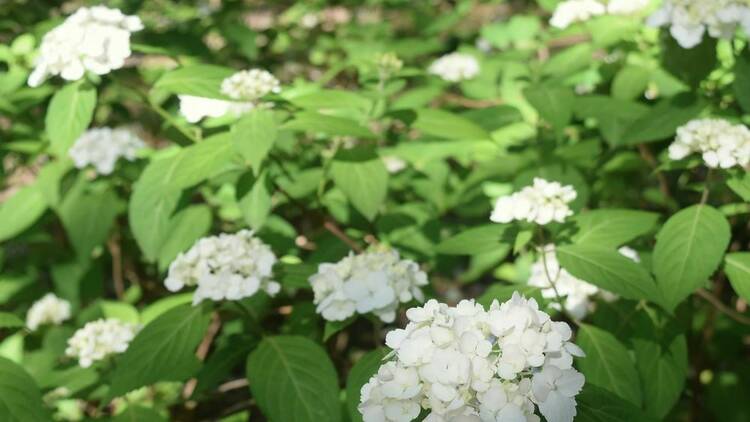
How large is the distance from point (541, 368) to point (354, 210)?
4.86 ft

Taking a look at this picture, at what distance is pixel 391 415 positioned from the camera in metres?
1.25

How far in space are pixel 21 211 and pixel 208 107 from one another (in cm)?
106

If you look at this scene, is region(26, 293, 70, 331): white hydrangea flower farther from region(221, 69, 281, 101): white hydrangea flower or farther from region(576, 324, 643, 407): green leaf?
region(576, 324, 643, 407): green leaf

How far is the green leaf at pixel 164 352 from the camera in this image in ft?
5.78

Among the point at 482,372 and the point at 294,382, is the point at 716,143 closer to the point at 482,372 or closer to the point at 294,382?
the point at 482,372

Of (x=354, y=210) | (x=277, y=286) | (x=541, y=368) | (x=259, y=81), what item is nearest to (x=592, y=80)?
(x=354, y=210)

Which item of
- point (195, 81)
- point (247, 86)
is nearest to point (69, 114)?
point (195, 81)

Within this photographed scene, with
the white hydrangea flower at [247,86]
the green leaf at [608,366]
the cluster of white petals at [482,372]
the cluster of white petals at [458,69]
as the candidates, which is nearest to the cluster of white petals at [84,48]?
the white hydrangea flower at [247,86]

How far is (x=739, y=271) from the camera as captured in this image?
1949mm

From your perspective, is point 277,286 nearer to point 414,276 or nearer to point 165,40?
point 414,276

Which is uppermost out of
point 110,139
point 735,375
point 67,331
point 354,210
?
point 110,139

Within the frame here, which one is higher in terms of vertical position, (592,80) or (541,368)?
(541,368)

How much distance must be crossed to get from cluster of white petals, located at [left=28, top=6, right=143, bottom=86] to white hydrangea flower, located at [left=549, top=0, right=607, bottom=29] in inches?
Answer: 63.7

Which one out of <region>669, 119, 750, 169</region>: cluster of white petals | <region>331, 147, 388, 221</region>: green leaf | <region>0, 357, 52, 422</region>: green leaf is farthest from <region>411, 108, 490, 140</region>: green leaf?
<region>0, 357, 52, 422</region>: green leaf
